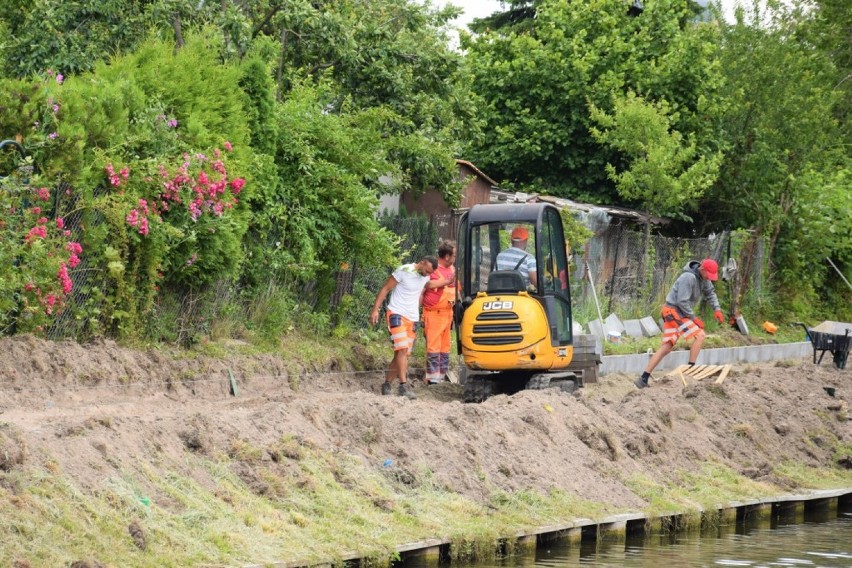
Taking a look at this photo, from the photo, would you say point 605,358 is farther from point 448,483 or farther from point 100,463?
point 100,463

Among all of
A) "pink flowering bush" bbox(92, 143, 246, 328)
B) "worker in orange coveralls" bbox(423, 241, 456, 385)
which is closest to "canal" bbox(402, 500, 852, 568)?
"worker in orange coveralls" bbox(423, 241, 456, 385)

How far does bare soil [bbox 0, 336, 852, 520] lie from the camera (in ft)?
36.8

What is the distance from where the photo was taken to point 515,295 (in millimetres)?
17000

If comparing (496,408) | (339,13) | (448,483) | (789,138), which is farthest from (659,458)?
(789,138)

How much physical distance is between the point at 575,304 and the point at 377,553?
15.2 metres

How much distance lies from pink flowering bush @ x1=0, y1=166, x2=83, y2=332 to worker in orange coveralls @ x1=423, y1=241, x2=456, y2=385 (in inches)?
200

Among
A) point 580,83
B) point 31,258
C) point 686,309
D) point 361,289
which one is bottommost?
point 686,309

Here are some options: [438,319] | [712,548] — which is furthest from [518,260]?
[712,548]

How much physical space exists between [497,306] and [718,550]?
4931mm

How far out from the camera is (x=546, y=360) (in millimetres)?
17094

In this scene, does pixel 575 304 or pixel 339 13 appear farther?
pixel 575 304

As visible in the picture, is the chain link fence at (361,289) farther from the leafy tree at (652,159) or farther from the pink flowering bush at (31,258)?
the leafy tree at (652,159)

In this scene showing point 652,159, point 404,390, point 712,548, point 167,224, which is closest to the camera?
point 712,548

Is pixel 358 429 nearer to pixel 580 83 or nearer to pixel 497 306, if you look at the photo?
pixel 497 306
